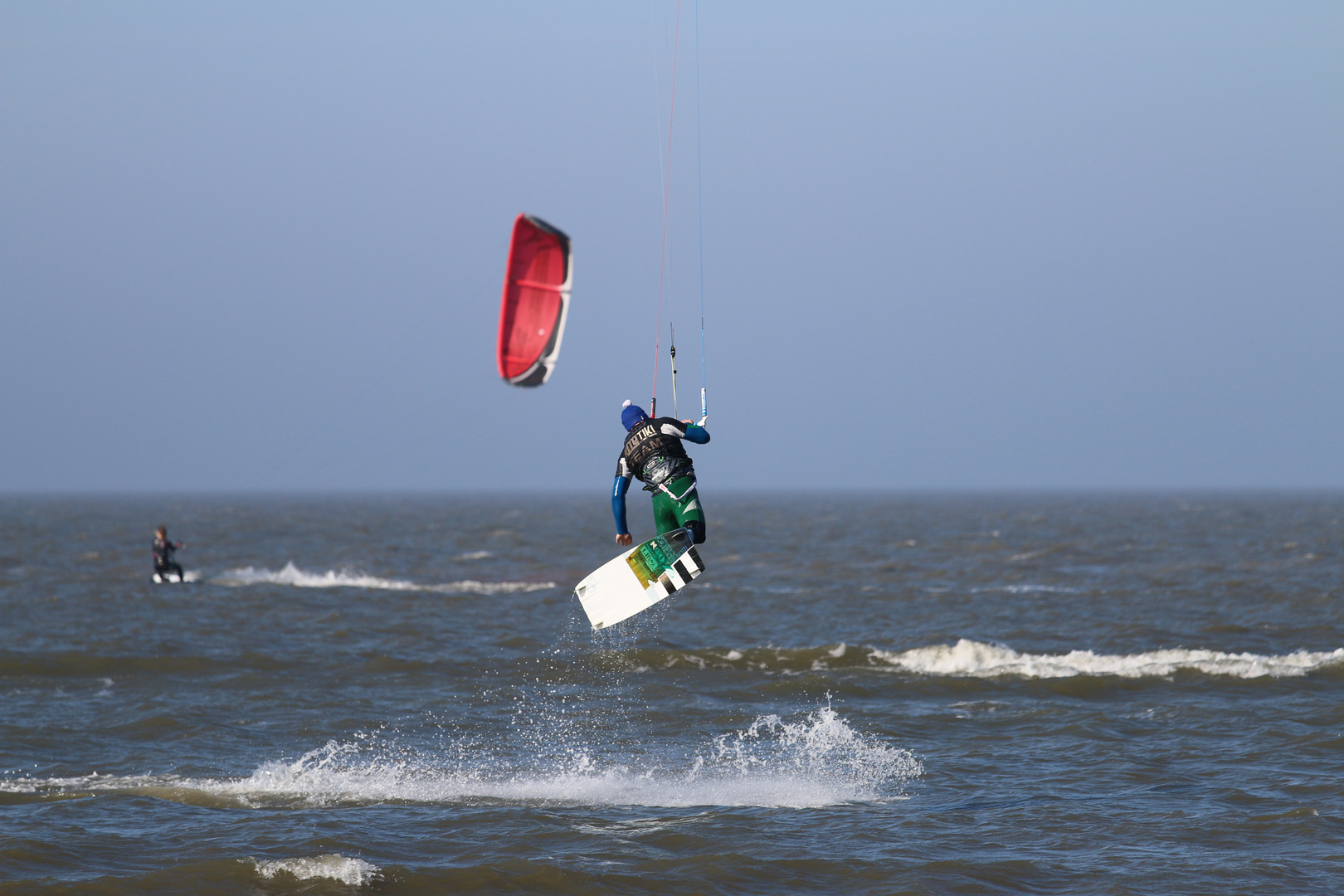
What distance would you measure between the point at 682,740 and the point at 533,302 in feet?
31.7

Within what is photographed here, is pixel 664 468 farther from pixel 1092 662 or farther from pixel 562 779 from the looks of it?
pixel 1092 662

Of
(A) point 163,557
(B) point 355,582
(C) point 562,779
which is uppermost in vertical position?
(A) point 163,557

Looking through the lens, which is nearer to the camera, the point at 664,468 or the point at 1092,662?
the point at 664,468

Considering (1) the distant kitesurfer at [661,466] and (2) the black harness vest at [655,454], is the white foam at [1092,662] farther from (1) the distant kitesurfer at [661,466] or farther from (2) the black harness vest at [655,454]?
(2) the black harness vest at [655,454]

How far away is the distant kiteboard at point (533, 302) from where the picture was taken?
362 inches

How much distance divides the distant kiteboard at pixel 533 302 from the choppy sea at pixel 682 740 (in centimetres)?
510

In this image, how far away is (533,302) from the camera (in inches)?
370

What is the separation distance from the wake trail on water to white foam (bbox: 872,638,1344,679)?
664 cm

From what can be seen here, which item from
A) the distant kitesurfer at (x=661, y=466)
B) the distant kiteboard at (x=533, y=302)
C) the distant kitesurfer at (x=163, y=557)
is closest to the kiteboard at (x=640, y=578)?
the distant kitesurfer at (x=661, y=466)

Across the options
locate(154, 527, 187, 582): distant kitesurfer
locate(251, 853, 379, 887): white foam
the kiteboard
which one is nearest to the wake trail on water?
locate(251, 853, 379, 887): white foam

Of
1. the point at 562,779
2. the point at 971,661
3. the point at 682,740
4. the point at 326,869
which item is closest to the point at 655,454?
the point at 326,869

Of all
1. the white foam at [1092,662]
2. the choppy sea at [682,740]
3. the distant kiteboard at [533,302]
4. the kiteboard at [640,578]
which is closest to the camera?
the distant kiteboard at [533,302]

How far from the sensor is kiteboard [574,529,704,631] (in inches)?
488

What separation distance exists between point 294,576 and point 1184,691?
104ft
